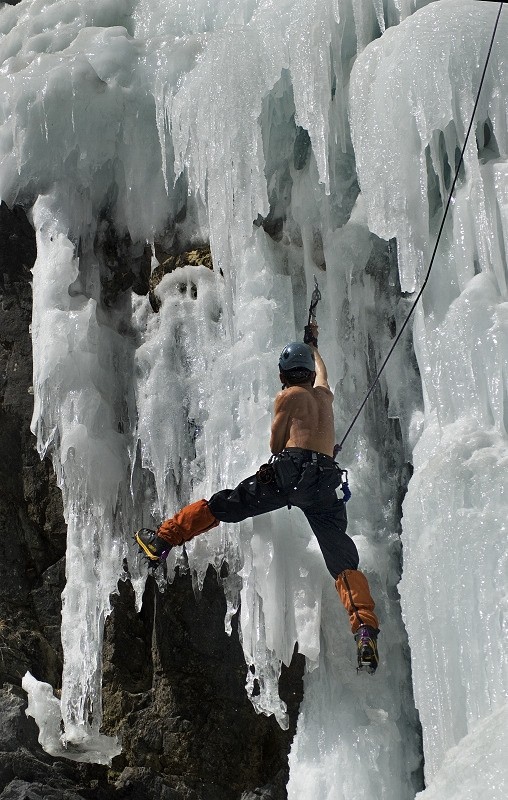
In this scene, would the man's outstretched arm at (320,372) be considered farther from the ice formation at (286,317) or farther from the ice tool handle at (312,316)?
the ice formation at (286,317)

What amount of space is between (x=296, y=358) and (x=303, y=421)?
376 mm

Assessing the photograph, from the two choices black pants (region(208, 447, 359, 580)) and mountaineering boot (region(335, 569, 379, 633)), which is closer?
mountaineering boot (region(335, 569, 379, 633))

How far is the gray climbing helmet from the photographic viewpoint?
584 cm

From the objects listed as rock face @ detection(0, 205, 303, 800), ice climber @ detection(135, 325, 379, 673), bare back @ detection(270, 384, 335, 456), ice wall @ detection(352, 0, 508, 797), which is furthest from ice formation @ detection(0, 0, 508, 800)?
bare back @ detection(270, 384, 335, 456)

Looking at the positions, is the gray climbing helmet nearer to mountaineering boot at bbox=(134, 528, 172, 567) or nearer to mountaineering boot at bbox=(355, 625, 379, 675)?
mountaineering boot at bbox=(134, 528, 172, 567)

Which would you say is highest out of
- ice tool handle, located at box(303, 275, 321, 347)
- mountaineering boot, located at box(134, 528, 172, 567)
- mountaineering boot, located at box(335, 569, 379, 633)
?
ice tool handle, located at box(303, 275, 321, 347)

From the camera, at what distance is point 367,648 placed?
529cm

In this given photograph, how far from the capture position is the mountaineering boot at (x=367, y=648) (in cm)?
527

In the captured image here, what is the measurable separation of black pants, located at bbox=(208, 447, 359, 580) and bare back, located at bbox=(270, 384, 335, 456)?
0.08 metres

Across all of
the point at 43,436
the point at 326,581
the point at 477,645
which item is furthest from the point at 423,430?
A: the point at 43,436

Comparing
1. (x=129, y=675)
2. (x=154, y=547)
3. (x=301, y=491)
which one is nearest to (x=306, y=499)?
(x=301, y=491)

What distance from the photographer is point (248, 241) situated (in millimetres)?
6738

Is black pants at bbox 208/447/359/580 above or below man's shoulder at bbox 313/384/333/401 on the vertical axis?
below

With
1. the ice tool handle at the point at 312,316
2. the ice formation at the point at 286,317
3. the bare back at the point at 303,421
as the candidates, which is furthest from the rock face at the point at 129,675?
the ice tool handle at the point at 312,316
